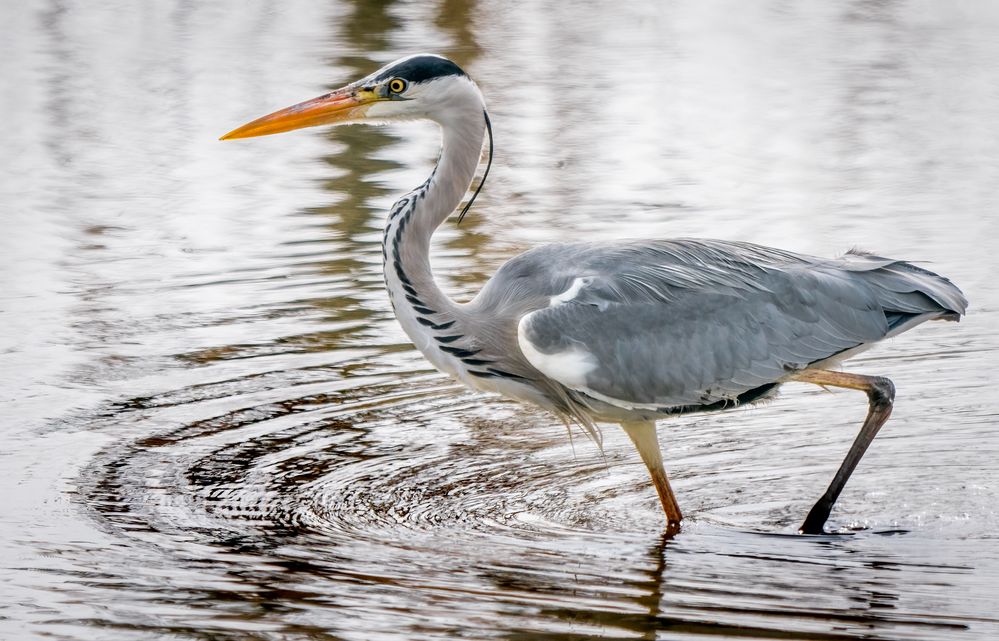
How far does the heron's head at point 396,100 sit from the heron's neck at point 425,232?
0.07m

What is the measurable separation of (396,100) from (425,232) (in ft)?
1.87

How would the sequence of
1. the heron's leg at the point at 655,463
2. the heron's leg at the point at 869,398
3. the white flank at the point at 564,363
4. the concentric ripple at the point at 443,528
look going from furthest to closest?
1. the heron's leg at the point at 869,398
2. the heron's leg at the point at 655,463
3. the white flank at the point at 564,363
4. the concentric ripple at the point at 443,528

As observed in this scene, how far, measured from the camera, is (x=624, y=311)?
6043 mm

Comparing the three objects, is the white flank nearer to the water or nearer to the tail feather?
the water

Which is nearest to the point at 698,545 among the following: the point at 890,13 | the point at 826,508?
the point at 826,508

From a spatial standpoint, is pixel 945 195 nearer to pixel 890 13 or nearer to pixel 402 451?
pixel 402 451

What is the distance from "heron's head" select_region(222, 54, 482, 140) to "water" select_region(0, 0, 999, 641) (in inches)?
55.9

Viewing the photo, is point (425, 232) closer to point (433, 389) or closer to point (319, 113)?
point (319, 113)

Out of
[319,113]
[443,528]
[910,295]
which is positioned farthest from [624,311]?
[319,113]

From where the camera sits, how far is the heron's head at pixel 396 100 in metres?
6.20

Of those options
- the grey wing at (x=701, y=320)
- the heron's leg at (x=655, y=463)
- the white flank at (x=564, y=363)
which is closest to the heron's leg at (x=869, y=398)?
the grey wing at (x=701, y=320)

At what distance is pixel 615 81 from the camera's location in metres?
15.3

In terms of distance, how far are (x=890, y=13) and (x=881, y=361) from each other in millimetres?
12485

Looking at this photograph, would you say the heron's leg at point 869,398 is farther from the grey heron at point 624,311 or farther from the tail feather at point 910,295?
the tail feather at point 910,295
